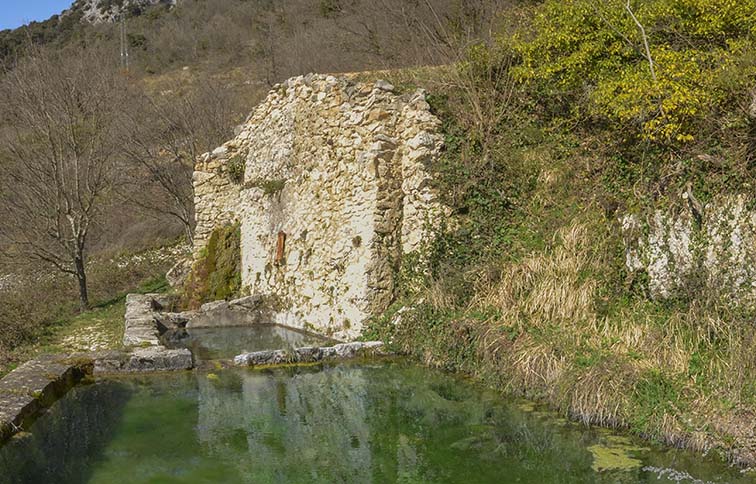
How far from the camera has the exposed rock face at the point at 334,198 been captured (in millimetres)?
10742

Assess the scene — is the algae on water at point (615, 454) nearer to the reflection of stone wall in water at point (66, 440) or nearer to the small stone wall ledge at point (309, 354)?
the small stone wall ledge at point (309, 354)

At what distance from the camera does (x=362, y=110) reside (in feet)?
37.8

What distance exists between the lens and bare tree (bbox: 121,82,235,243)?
20.7 m

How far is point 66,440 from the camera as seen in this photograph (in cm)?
670

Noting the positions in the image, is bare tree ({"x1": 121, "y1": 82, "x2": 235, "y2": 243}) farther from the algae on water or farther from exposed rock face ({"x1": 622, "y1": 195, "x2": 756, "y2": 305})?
the algae on water

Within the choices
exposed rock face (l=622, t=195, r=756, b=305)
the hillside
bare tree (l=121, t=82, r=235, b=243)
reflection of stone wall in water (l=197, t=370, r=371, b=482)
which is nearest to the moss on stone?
the hillside

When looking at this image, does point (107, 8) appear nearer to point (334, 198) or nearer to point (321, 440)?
point (334, 198)

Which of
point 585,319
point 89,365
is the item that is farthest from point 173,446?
point 585,319

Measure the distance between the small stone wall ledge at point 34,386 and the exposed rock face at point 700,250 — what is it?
711 centimetres

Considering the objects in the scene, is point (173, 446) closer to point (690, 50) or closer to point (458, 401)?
point (458, 401)

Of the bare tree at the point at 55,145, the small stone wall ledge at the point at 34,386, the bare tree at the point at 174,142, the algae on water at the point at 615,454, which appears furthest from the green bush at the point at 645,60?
the bare tree at the point at 174,142

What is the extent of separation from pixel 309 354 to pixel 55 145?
8679 millimetres

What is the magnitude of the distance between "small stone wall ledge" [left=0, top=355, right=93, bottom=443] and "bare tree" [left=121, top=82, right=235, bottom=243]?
11.6 meters

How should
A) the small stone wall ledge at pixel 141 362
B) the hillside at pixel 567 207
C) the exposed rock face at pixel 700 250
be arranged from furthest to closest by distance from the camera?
the small stone wall ledge at pixel 141 362 < the exposed rock face at pixel 700 250 < the hillside at pixel 567 207
